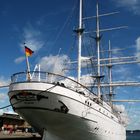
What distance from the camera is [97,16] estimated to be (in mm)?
50625

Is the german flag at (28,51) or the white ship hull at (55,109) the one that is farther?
the german flag at (28,51)

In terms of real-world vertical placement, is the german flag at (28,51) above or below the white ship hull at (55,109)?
above

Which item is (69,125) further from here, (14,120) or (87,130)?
(14,120)

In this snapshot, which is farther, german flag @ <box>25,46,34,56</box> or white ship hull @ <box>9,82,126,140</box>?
german flag @ <box>25,46,34,56</box>

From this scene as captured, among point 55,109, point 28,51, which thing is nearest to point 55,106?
point 55,109

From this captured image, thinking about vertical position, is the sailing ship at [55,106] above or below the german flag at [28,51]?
below

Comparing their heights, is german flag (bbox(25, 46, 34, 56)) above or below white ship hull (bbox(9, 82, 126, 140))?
above

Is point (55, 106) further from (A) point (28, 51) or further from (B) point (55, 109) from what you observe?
(A) point (28, 51)

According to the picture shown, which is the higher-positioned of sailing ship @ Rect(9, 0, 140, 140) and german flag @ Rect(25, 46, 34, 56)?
german flag @ Rect(25, 46, 34, 56)

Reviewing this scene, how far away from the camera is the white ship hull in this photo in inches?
901

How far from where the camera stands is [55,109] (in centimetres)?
2314

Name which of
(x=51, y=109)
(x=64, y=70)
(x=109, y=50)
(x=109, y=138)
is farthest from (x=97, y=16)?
(x=51, y=109)

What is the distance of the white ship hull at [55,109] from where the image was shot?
75.0 feet

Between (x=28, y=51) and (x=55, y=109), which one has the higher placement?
(x=28, y=51)
